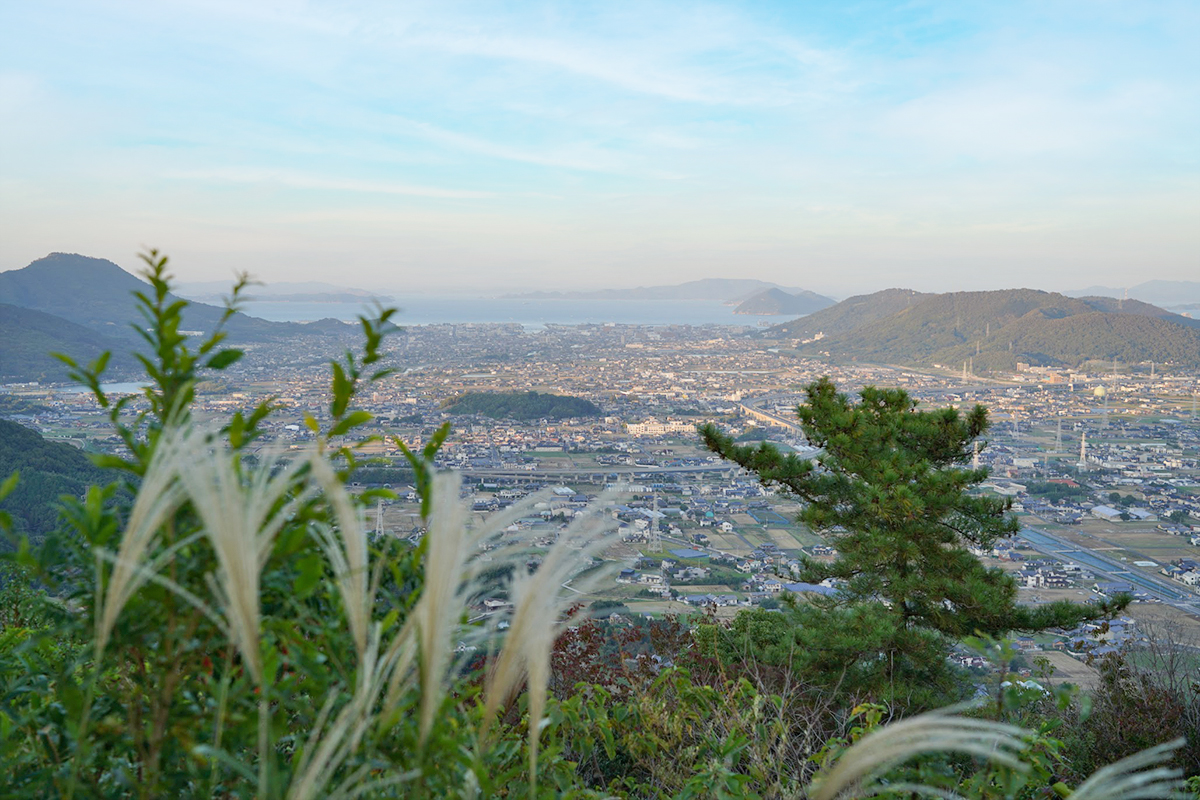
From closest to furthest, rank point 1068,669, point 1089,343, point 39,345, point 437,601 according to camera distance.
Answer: point 437,601 → point 1068,669 → point 39,345 → point 1089,343

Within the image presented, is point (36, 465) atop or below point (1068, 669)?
atop

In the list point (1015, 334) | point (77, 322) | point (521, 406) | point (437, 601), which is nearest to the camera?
point (437, 601)

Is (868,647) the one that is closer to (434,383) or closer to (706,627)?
(706,627)

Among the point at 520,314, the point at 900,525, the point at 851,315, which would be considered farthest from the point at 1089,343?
the point at 520,314

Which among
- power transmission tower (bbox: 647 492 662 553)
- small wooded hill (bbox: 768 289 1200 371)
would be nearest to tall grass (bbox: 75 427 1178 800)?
power transmission tower (bbox: 647 492 662 553)

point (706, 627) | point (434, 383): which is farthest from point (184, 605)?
point (434, 383)

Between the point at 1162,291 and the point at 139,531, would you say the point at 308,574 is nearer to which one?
the point at 139,531

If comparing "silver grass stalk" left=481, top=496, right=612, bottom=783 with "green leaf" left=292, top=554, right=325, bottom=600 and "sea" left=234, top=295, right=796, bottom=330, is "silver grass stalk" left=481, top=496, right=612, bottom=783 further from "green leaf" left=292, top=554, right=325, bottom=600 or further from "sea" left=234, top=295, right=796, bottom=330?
"sea" left=234, top=295, right=796, bottom=330
